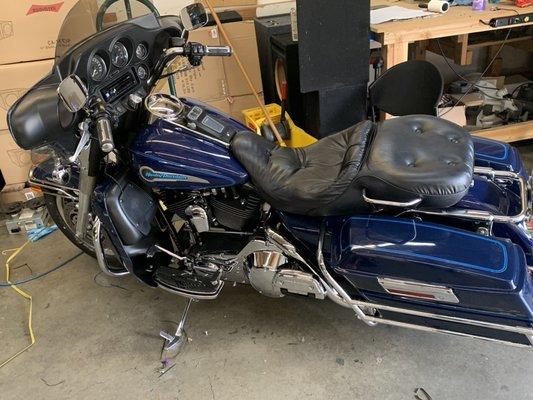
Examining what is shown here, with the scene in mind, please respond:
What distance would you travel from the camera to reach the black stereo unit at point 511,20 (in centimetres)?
217

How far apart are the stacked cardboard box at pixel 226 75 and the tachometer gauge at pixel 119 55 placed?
4.40ft

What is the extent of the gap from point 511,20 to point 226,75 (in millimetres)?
1541

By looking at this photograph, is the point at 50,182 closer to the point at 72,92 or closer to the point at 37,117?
the point at 37,117

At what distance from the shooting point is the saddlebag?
1.10m

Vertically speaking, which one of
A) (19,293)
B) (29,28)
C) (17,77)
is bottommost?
(19,293)

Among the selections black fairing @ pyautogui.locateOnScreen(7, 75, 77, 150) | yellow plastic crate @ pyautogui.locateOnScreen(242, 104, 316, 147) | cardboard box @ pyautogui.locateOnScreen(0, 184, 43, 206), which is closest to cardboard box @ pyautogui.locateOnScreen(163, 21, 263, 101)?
yellow plastic crate @ pyautogui.locateOnScreen(242, 104, 316, 147)

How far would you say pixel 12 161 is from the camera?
8.88ft

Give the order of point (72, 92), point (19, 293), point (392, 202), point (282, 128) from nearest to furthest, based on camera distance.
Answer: point (72, 92) < point (392, 202) < point (19, 293) < point (282, 128)

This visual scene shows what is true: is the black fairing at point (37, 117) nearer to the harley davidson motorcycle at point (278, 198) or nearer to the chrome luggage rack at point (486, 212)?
the harley davidson motorcycle at point (278, 198)

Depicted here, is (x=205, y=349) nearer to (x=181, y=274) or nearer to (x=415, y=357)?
(x=181, y=274)

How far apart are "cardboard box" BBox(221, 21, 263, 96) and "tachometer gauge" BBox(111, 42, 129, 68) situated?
4.68ft

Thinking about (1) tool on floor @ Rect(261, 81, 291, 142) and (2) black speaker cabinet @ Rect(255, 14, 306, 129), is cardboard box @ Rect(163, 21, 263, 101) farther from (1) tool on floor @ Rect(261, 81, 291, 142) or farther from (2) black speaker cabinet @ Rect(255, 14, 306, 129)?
(1) tool on floor @ Rect(261, 81, 291, 142)

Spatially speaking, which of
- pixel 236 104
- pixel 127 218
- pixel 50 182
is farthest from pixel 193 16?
pixel 236 104

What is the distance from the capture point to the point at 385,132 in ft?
4.46
